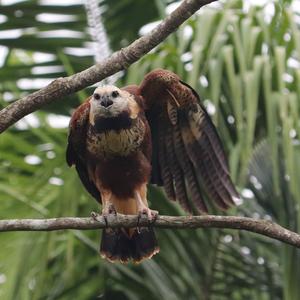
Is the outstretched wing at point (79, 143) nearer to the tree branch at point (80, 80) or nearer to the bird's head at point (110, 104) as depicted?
the bird's head at point (110, 104)

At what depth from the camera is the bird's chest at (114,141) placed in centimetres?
465

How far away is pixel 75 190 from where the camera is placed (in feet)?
16.4

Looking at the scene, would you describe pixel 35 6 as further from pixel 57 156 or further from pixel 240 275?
pixel 240 275

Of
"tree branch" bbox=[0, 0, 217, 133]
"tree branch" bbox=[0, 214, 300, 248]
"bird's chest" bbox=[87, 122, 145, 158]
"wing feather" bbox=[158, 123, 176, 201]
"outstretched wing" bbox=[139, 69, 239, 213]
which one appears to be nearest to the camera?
"tree branch" bbox=[0, 0, 217, 133]

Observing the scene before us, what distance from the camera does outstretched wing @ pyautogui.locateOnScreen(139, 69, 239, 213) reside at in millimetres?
4762

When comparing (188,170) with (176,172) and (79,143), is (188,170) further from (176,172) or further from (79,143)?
(79,143)

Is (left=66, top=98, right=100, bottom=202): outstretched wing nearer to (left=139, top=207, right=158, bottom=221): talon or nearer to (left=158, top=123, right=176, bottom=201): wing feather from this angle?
(left=158, top=123, right=176, bottom=201): wing feather

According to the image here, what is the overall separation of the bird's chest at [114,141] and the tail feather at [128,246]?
15.1 inches

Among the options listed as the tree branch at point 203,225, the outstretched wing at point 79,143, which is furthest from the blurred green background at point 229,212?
the tree branch at point 203,225

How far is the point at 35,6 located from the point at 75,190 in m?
1.87

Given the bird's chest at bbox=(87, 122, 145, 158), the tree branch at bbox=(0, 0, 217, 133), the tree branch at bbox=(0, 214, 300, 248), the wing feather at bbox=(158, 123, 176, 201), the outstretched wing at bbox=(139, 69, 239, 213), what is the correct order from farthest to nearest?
the wing feather at bbox=(158, 123, 176, 201) < the outstretched wing at bbox=(139, 69, 239, 213) < the bird's chest at bbox=(87, 122, 145, 158) < the tree branch at bbox=(0, 214, 300, 248) < the tree branch at bbox=(0, 0, 217, 133)

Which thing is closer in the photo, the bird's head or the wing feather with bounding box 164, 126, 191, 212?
the bird's head

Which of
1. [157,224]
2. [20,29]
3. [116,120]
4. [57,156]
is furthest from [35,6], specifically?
[157,224]

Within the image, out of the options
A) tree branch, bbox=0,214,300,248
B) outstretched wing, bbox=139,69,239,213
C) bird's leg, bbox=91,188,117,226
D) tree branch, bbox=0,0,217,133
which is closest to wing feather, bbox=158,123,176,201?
outstretched wing, bbox=139,69,239,213
